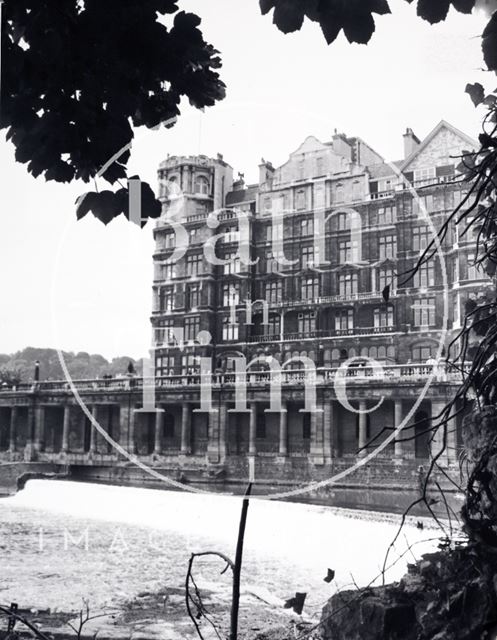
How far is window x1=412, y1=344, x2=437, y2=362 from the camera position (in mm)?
40578

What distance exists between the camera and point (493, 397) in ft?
13.5

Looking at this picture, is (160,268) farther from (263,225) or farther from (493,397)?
(493,397)

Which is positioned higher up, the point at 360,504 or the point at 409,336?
the point at 409,336

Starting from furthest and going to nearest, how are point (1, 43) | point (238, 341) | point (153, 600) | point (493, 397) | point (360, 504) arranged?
point (238, 341) → point (360, 504) → point (153, 600) → point (493, 397) → point (1, 43)

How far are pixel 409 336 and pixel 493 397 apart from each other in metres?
38.0

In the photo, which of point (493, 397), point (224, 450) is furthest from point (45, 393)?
point (493, 397)

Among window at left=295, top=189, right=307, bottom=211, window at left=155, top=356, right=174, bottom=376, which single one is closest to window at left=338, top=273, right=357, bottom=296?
window at left=295, top=189, right=307, bottom=211

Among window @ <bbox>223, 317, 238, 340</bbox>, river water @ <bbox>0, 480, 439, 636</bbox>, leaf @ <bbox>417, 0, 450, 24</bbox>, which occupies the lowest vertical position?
river water @ <bbox>0, 480, 439, 636</bbox>

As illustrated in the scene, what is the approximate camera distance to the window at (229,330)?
4803cm

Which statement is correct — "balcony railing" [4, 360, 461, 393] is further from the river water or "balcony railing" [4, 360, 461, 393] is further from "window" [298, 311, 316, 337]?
the river water

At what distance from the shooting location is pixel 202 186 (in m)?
51.8

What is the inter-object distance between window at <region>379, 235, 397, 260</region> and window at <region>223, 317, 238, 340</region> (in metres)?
11.6

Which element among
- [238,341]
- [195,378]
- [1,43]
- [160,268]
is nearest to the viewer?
[1,43]

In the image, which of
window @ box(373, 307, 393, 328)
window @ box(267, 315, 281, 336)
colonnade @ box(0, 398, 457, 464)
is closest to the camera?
colonnade @ box(0, 398, 457, 464)
